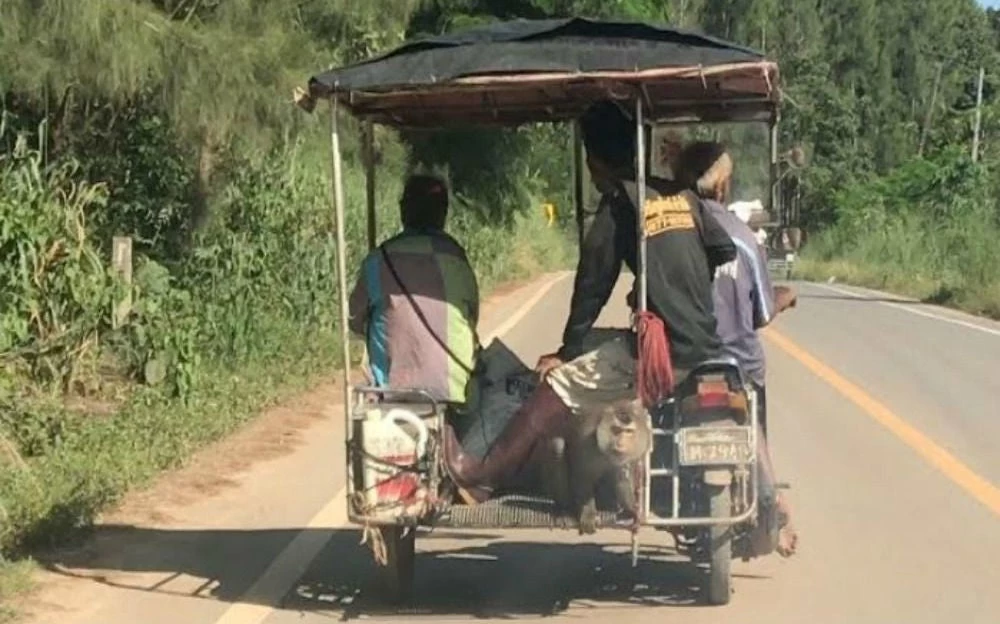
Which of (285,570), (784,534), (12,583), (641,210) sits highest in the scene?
(641,210)

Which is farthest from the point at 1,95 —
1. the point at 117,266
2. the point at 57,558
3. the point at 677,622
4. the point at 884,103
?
the point at 884,103

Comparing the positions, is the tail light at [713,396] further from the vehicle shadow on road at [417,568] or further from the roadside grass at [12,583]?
the roadside grass at [12,583]

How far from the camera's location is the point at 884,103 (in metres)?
81.6

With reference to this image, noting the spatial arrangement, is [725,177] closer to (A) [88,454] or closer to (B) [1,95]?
(A) [88,454]

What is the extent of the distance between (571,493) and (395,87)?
1.87 meters

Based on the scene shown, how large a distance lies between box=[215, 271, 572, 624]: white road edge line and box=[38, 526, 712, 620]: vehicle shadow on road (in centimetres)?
2

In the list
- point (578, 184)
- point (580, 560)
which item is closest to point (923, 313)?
point (578, 184)

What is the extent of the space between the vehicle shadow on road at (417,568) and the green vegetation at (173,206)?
527 millimetres

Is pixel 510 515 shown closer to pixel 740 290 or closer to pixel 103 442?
pixel 740 290

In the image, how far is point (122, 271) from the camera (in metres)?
13.6

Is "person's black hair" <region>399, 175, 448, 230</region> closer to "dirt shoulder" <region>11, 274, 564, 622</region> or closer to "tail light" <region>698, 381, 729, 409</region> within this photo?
"tail light" <region>698, 381, 729, 409</region>

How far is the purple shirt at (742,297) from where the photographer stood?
26.0 ft

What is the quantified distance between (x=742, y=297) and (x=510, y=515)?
1488 millimetres

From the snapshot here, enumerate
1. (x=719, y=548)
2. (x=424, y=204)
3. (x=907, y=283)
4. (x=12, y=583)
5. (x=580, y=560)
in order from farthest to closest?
(x=907, y=283), (x=580, y=560), (x=424, y=204), (x=12, y=583), (x=719, y=548)
